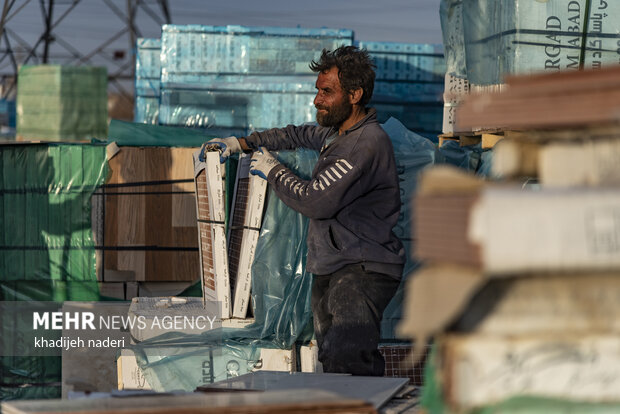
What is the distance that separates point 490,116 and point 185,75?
8.42 m

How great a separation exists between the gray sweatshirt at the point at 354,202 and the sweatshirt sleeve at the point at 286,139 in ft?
2.60

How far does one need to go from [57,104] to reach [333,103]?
16405 millimetres

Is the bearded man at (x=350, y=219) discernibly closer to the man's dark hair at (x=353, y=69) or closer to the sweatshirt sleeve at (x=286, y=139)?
the man's dark hair at (x=353, y=69)

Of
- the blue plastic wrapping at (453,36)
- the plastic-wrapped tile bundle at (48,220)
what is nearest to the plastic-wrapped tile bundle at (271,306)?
the blue plastic wrapping at (453,36)

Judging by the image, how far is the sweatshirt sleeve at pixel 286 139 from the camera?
5527 millimetres

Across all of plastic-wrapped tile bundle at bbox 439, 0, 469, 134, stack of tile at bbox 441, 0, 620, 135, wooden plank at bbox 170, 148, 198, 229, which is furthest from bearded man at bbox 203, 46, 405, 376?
wooden plank at bbox 170, 148, 198, 229

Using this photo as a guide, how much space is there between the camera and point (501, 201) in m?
1.62

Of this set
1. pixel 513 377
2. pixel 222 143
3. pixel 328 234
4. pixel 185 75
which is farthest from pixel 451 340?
pixel 185 75

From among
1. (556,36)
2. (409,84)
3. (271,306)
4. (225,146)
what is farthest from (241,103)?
(556,36)

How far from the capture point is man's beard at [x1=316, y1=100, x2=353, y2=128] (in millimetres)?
4762

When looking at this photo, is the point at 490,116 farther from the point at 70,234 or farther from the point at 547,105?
the point at 70,234

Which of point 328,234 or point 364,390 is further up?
point 328,234

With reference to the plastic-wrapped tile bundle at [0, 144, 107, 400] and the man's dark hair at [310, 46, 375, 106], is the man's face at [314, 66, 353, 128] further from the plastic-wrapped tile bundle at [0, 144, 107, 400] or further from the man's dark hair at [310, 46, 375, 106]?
the plastic-wrapped tile bundle at [0, 144, 107, 400]

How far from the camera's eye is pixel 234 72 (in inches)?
394
